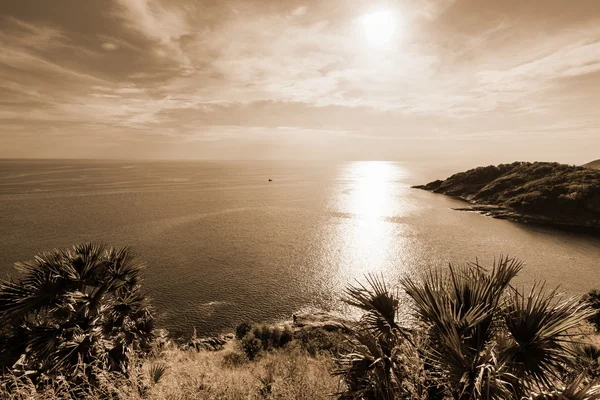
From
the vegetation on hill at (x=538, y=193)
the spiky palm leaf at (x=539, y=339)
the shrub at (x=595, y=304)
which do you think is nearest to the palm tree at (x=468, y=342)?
the spiky palm leaf at (x=539, y=339)

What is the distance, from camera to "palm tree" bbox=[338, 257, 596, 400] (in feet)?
13.6

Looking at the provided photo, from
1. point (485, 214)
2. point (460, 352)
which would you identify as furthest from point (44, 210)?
point (485, 214)

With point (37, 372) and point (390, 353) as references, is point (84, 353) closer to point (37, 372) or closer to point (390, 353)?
point (37, 372)

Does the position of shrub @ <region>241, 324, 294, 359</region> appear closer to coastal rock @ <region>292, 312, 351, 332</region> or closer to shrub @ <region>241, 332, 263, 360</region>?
shrub @ <region>241, 332, 263, 360</region>

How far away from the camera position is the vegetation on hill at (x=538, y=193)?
72125 millimetres

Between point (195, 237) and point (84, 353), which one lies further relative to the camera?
point (195, 237)

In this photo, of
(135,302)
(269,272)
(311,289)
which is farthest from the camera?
(269,272)

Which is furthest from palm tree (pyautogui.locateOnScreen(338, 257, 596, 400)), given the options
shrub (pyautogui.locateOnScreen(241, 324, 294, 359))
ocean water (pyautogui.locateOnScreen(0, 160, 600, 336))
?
shrub (pyautogui.locateOnScreen(241, 324, 294, 359))

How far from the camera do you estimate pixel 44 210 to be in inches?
2798

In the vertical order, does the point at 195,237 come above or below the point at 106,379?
below

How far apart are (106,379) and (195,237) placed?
49.2m

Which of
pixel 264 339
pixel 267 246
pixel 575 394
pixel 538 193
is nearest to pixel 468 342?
pixel 575 394

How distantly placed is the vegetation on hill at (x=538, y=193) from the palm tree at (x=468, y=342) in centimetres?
8889

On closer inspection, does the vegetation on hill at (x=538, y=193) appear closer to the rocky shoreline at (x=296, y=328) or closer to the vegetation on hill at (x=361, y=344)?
the rocky shoreline at (x=296, y=328)
